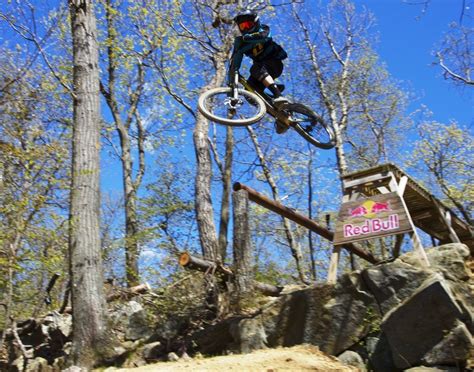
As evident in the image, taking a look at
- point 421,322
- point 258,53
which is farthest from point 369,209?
point 258,53

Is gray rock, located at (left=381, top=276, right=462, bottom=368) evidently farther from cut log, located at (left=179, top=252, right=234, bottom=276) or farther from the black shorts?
the black shorts

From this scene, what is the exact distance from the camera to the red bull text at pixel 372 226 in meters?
7.24

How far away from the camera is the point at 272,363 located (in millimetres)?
6445

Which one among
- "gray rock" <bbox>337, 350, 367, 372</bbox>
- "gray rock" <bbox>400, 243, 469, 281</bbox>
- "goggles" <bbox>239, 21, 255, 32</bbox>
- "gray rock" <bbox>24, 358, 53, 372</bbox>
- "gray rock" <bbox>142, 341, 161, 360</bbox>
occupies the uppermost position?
"goggles" <bbox>239, 21, 255, 32</bbox>

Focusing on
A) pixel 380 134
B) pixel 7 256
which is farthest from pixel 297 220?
pixel 380 134

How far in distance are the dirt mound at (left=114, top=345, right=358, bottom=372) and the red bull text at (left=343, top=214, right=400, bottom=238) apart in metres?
1.83

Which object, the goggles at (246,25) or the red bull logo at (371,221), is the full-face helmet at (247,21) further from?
the red bull logo at (371,221)

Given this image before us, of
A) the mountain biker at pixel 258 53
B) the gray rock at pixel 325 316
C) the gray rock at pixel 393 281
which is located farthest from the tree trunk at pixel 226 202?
the gray rock at pixel 393 281

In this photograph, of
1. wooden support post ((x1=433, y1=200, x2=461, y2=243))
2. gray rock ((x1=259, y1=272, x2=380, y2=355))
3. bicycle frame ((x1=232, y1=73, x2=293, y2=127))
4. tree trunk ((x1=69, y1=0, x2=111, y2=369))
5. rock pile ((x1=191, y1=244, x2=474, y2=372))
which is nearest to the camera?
rock pile ((x1=191, y1=244, x2=474, y2=372))

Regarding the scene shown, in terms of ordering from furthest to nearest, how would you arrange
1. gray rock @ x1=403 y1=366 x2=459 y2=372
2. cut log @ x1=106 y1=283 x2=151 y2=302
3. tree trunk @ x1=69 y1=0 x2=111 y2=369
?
cut log @ x1=106 y1=283 x2=151 y2=302, tree trunk @ x1=69 y1=0 x2=111 y2=369, gray rock @ x1=403 y1=366 x2=459 y2=372

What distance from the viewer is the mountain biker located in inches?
288

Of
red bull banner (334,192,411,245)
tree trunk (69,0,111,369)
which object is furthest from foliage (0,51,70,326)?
red bull banner (334,192,411,245)

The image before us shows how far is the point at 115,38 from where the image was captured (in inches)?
695

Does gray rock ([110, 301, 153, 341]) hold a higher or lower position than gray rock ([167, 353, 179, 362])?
higher
